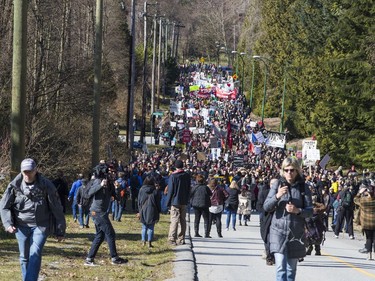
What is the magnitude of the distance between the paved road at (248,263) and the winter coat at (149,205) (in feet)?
2.70

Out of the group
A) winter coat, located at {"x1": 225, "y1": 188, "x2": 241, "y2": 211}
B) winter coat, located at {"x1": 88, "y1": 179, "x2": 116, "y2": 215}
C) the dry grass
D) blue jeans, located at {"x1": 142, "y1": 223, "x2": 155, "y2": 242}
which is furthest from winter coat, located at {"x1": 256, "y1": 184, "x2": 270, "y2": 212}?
winter coat, located at {"x1": 88, "y1": 179, "x2": 116, "y2": 215}

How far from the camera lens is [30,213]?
10695mm

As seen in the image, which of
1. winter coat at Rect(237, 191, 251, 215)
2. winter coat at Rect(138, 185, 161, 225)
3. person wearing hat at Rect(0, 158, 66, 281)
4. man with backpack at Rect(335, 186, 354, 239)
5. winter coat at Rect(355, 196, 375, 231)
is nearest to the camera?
person wearing hat at Rect(0, 158, 66, 281)

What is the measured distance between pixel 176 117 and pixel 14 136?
62.9 meters

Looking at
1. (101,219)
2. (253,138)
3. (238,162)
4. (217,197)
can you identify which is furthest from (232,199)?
(253,138)

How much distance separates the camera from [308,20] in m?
74.8

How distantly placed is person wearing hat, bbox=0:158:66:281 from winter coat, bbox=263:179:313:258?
8.50 ft

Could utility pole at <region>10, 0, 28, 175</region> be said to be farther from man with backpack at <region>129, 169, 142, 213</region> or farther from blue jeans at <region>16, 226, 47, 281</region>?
man with backpack at <region>129, 169, 142, 213</region>

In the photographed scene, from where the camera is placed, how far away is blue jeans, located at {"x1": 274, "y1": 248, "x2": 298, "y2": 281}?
10094 mm

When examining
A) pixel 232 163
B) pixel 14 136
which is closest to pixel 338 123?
pixel 232 163

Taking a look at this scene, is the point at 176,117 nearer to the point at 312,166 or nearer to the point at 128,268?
the point at 312,166

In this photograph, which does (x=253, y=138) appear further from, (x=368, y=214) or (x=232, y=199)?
Result: (x=368, y=214)

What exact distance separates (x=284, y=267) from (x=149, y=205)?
28.7ft

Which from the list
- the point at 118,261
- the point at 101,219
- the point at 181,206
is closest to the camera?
the point at 101,219
